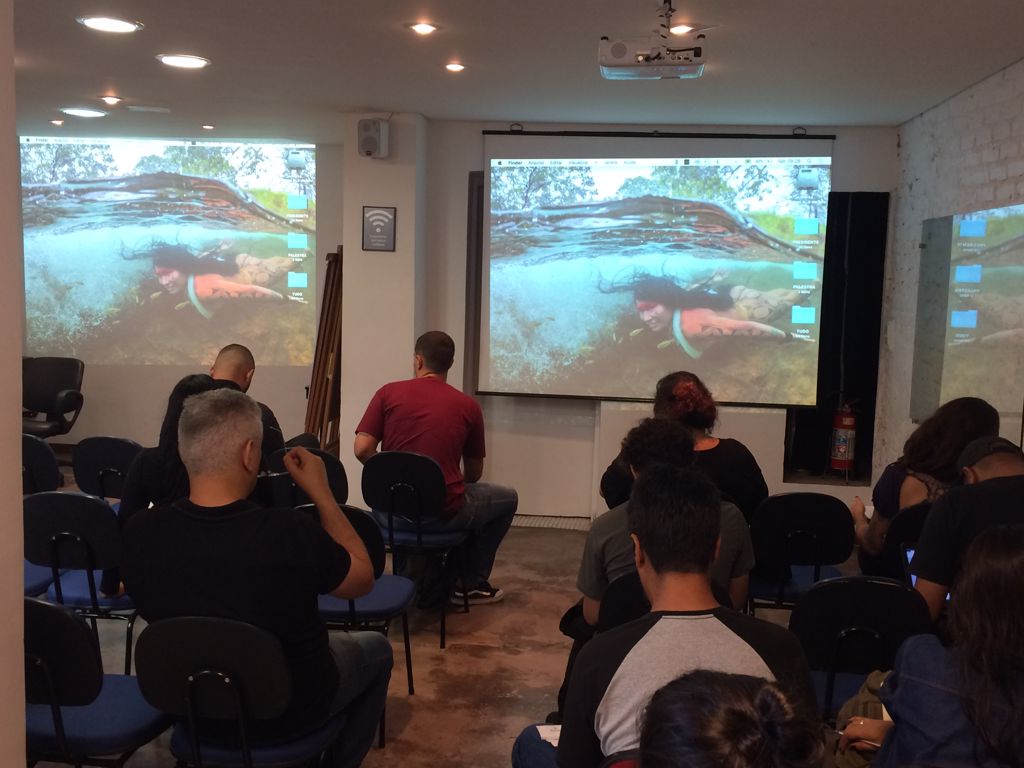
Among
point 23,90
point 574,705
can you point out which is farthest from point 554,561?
point 23,90

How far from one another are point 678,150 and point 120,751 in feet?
16.6

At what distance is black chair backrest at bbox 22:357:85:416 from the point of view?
7.36 metres

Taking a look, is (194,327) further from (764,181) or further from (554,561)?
(764,181)

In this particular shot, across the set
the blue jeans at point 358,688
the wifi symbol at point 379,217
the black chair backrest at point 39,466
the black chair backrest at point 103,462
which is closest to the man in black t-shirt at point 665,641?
the blue jeans at point 358,688

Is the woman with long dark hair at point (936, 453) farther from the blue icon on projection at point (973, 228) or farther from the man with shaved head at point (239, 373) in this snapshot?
the man with shaved head at point (239, 373)

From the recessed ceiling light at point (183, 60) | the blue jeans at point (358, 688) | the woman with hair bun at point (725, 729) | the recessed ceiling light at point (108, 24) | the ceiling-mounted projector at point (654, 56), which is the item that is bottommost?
the blue jeans at point (358, 688)

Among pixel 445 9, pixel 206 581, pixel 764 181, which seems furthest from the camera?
pixel 764 181

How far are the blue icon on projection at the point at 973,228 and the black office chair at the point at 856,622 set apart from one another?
285cm

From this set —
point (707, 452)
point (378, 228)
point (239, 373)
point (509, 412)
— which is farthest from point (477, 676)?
point (378, 228)

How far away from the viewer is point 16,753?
1711 millimetres

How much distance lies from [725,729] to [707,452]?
2.52 m

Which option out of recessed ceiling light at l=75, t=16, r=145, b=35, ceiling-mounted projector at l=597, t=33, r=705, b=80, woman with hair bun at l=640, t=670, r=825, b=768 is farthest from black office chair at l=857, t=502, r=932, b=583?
recessed ceiling light at l=75, t=16, r=145, b=35

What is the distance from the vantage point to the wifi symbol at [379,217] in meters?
6.07

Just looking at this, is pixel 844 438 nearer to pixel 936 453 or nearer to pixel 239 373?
pixel 936 453
